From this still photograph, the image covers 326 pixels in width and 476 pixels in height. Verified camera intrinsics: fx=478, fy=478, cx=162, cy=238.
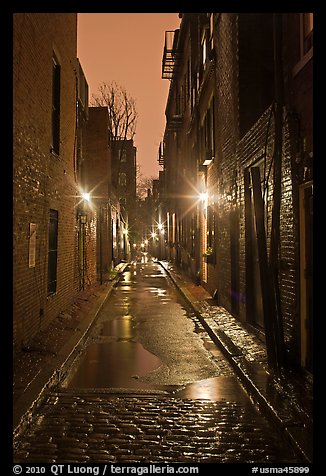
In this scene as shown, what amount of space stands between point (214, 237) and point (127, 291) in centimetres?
614

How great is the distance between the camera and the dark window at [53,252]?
11.0 m

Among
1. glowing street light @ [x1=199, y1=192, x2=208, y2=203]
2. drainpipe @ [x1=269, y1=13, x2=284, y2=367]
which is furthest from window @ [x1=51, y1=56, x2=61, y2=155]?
glowing street light @ [x1=199, y1=192, x2=208, y2=203]

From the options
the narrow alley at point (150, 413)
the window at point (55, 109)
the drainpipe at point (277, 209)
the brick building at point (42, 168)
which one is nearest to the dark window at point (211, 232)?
the brick building at point (42, 168)

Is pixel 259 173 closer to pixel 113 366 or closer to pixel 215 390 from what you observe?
pixel 215 390

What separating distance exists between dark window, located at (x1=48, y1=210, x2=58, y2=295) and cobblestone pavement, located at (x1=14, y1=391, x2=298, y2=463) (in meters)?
5.21

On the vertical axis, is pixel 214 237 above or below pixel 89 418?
above

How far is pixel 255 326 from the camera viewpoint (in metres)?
10.0

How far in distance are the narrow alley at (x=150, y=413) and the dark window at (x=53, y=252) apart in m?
2.02

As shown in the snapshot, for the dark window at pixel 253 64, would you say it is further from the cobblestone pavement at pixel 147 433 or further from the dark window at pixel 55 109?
the cobblestone pavement at pixel 147 433

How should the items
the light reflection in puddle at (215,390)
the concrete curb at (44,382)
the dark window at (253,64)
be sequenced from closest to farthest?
the concrete curb at (44,382) → the light reflection in puddle at (215,390) → the dark window at (253,64)

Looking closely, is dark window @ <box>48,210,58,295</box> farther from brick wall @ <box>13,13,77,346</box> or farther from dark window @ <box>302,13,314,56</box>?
dark window @ <box>302,13,314,56</box>

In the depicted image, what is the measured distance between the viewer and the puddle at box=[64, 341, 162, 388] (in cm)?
688
